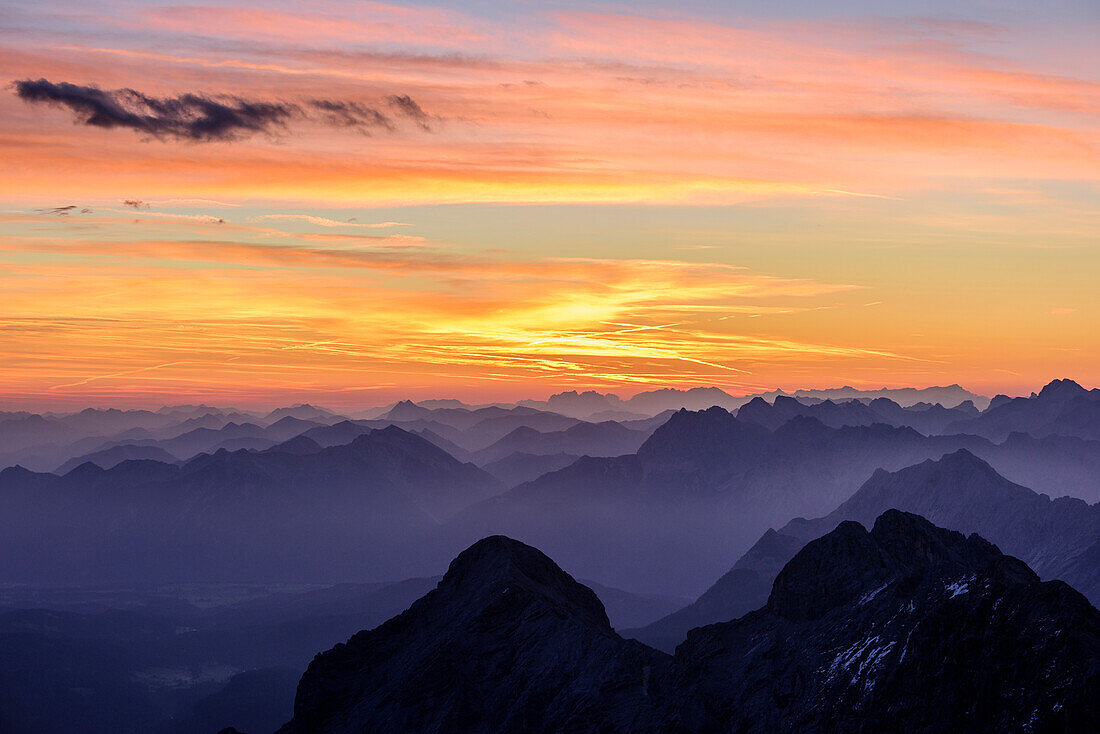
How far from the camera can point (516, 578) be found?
142m

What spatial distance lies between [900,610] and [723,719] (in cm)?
2175

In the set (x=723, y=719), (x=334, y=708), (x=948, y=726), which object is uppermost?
(x=948, y=726)

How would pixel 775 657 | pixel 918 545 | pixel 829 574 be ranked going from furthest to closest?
pixel 918 545 → pixel 829 574 → pixel 775 657

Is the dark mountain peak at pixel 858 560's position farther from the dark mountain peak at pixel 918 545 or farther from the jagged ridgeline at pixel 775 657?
the jagged ridgeline at pixel 775 657

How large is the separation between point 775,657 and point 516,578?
42408 millimetres

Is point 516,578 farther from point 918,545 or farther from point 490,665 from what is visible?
point 918,545

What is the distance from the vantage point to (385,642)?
478ft

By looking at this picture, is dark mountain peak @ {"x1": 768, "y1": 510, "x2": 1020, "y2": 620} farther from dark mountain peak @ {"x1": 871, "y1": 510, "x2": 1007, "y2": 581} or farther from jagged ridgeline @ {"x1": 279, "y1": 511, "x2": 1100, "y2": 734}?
jagged ridgeline @ {"x1": 279, "y1": 511, "x2": 1100, "y2": 734}

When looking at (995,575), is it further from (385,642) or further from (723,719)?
(385,642)

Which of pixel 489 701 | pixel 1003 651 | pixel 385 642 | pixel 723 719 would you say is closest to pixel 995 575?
pixel 1003 651

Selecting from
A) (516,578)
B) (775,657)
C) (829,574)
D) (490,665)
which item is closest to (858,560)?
(829,574)

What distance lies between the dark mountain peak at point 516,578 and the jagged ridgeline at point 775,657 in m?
0.32

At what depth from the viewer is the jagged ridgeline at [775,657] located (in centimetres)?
8525

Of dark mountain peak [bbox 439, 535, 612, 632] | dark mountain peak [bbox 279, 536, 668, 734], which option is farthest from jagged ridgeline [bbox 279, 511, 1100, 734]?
dark mountain peak [bbox 439, 535, 612, 632]
